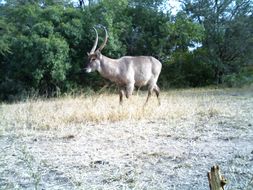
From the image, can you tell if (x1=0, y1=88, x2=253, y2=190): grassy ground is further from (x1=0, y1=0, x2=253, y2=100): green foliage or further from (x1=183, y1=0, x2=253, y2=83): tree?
(x1=183, y1=0, x2=253, y2=83): tree

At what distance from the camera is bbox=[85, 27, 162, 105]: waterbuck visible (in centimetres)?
1011

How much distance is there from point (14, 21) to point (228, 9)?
9147mm

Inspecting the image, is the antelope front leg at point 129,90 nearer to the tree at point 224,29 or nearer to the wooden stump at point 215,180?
the wooden stump at point 215,180

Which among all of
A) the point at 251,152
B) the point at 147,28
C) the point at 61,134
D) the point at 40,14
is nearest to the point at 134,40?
the point at 147,28

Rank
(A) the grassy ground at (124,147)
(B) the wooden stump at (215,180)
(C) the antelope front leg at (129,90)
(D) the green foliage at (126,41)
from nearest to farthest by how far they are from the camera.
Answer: (B) the wooden stump at (215,180) → (A) the grassy ground at (124,147) → (C) the antelope front leg at (129,90) → (D) the green foliage at (126,41)

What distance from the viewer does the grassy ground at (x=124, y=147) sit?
4.02 meters

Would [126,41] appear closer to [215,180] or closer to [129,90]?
[129,90]

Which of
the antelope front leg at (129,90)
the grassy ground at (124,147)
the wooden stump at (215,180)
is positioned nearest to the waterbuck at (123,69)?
the antelope front leg at (129,90)

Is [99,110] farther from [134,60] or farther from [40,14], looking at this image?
[40,14]

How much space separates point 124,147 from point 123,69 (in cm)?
498

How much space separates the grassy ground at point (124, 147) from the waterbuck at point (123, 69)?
5.46 feet

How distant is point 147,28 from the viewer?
58.1ft

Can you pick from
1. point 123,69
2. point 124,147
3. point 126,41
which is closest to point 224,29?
point 126,41

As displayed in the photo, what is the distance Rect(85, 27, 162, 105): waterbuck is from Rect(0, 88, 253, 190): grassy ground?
65.6 inches
